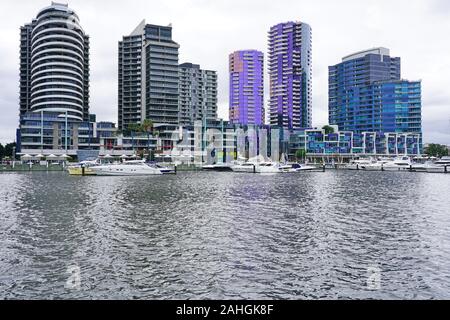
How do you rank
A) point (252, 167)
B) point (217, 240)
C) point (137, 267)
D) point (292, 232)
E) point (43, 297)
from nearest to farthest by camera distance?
point (43, 297)
point (137, 267)
point (217, 240)
point (292, 232)
point (252, 167)

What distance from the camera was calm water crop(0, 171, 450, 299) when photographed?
672 inches

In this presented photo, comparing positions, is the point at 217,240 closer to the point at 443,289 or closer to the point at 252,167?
the point at 443,289

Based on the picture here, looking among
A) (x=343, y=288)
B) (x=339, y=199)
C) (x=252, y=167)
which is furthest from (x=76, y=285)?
(x=252, y=167)

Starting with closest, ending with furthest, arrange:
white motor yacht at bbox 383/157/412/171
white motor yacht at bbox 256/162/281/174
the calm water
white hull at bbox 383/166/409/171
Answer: the calm water, white motor yacht at bbox 256/162/281/174, white motor yacht at bbox 383/157/412/171, white hull at bbox 383/166/409/171

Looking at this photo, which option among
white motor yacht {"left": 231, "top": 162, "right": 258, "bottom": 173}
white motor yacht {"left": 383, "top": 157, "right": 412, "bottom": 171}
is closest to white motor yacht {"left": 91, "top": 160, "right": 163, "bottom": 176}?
white motor yacht {"left": 231, "top": 162, "right": 258, "bottom": 173}

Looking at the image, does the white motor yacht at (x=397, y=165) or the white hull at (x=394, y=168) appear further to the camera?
the white hull at (x=394, y=168)

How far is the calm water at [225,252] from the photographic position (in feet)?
56.0

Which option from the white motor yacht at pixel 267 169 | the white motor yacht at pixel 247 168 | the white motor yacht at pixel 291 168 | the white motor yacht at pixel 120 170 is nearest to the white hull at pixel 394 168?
the white motor yacht at pixel 291 168

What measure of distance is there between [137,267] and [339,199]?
36.2 meters

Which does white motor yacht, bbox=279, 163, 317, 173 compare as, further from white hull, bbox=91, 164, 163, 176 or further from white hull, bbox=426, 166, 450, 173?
white hull, bbox=91, 164, 163, 176

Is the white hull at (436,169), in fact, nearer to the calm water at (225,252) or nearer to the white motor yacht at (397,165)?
the white motor yacht at (397,165)
